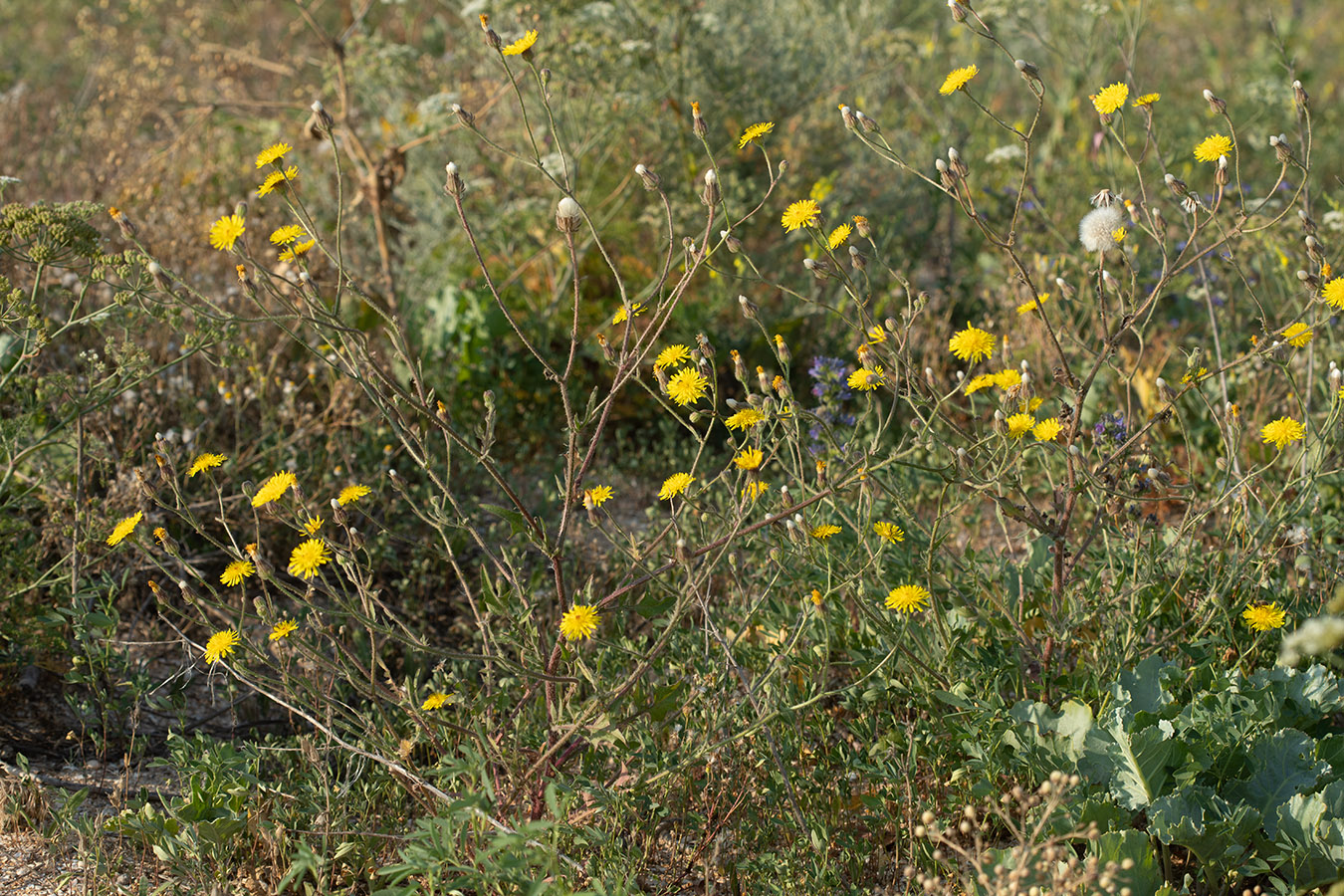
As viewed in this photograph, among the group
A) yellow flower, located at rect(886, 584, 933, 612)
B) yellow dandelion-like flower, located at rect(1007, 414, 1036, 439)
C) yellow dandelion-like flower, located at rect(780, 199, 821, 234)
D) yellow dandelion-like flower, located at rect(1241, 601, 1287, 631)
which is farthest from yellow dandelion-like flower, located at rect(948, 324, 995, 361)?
yellow dandelion-like flower, located at rect(1241, 601, 1287, 631)

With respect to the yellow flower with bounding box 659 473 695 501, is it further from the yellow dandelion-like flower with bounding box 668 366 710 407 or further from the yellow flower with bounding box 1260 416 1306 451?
the yellow flower with bounding box 1260 416 1306 451

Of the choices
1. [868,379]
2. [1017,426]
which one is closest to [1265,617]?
[1017,426]

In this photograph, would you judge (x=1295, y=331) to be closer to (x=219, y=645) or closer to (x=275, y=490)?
(x=275, y=490)

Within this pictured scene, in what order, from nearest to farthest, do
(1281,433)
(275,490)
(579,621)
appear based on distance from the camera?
1. (579,621)
2. (275,490)
3. (1281,433)

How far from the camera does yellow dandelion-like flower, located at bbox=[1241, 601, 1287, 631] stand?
2.21m

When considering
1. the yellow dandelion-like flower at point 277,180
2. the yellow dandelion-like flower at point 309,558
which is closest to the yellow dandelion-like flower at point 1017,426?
the yellow dandelion-like flower at point 309,558

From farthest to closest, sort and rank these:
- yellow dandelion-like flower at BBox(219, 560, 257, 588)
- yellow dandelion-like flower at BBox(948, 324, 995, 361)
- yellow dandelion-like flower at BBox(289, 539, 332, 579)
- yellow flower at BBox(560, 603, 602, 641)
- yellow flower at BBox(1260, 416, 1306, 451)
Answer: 1. yellow flower at BBox(1260, 416, 1306, 451)
2. yellow dandelion-like flower at BBox(948, 324, 995, 361)
3. yellow dandelion-like flower at BBox(219, 560, 257, 588)
4. yellow dandelion-like flower at BBox(289, 539, 332, 579)
5. yellow flower at BBox(560, 603, 602, 641)

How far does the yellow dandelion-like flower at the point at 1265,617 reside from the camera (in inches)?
87.0

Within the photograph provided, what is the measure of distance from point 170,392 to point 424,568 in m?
0.98

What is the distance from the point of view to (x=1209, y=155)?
2186mm

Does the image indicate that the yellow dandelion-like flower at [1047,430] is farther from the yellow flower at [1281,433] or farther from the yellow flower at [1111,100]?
the yellow flower at [1111,100]

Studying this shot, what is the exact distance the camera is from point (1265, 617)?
222 centimetres

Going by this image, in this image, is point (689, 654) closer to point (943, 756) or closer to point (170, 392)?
point (943, 756)

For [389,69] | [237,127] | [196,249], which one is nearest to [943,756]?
[196,249]
